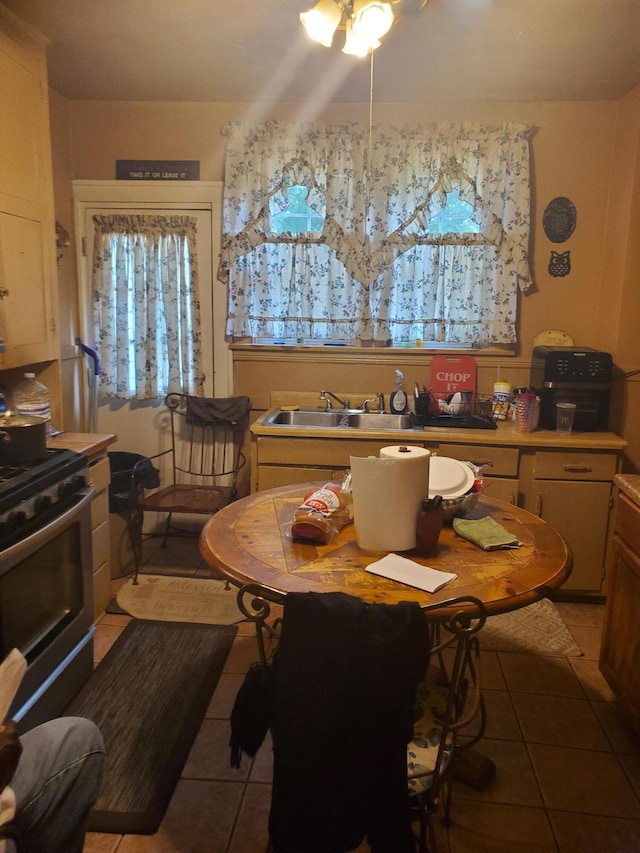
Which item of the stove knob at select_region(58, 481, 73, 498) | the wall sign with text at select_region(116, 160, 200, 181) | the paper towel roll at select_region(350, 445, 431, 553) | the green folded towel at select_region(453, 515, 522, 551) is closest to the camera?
the paper towel roll at select_region(350, 445, 431, 553)

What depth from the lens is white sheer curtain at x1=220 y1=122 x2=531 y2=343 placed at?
3434 millimetres

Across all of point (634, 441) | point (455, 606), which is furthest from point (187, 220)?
point (455, 606)

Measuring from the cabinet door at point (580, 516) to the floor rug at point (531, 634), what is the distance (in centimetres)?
27

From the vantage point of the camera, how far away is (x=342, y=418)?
3.52m

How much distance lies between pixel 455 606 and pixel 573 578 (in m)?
2.00

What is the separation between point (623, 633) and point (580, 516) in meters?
0.94

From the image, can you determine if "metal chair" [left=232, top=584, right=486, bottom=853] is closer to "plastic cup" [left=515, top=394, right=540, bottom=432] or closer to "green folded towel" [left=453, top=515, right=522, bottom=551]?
"green folded towel" [left=453, top=515, right=522, bottom=551]

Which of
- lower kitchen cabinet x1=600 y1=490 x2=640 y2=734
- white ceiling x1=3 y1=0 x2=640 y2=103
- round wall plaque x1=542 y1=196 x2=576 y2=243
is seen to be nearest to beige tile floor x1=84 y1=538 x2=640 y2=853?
lower kitchen cabinet x1=600 y1=490 x2=640 y2=734

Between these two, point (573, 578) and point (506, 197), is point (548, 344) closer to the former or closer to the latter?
point (506, 197)

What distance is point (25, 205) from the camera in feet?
8.82

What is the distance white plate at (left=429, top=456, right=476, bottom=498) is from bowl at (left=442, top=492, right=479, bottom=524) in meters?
0.02

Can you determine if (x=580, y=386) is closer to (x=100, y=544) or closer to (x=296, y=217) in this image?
(x=296, y=217)

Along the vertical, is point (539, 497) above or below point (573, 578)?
above

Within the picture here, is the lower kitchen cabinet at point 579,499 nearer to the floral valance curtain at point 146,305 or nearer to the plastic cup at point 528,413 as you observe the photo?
the plastic cup at point 528,413
